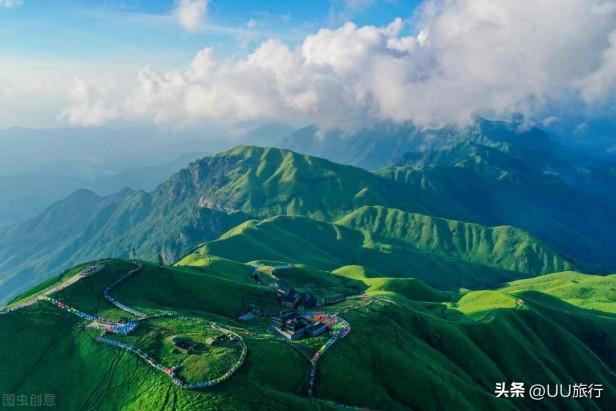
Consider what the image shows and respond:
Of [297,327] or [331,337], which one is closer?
[331,337]

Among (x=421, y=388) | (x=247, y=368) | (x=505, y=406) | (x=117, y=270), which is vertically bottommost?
(x=505, y=406)

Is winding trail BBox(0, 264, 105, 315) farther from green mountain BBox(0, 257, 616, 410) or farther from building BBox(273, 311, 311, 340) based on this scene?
building BBox(273, 311, 311, 340)

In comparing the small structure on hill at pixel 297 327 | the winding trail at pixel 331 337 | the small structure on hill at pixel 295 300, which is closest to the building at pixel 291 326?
the small structure on hill at pixel 297 327

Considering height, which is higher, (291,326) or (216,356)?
(216,356)

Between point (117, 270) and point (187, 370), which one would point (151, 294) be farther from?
point (187, 370)

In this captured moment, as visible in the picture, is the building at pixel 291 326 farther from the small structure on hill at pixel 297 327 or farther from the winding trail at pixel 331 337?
the winding trail at pixel 331 337

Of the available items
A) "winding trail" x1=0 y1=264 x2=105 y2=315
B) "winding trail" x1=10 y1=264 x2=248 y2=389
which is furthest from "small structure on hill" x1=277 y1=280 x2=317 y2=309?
"winding trail" x1=0 y1=264 x2=105 y2=315

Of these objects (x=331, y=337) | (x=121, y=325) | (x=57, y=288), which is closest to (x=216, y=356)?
(x=121, y=325)

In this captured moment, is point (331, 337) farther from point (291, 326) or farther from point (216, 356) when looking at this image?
point (216, 356)

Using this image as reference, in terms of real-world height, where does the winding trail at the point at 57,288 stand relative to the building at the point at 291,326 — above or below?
above

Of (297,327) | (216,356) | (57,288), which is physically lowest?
(297,327)

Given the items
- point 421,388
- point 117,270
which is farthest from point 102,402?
point 421,388
